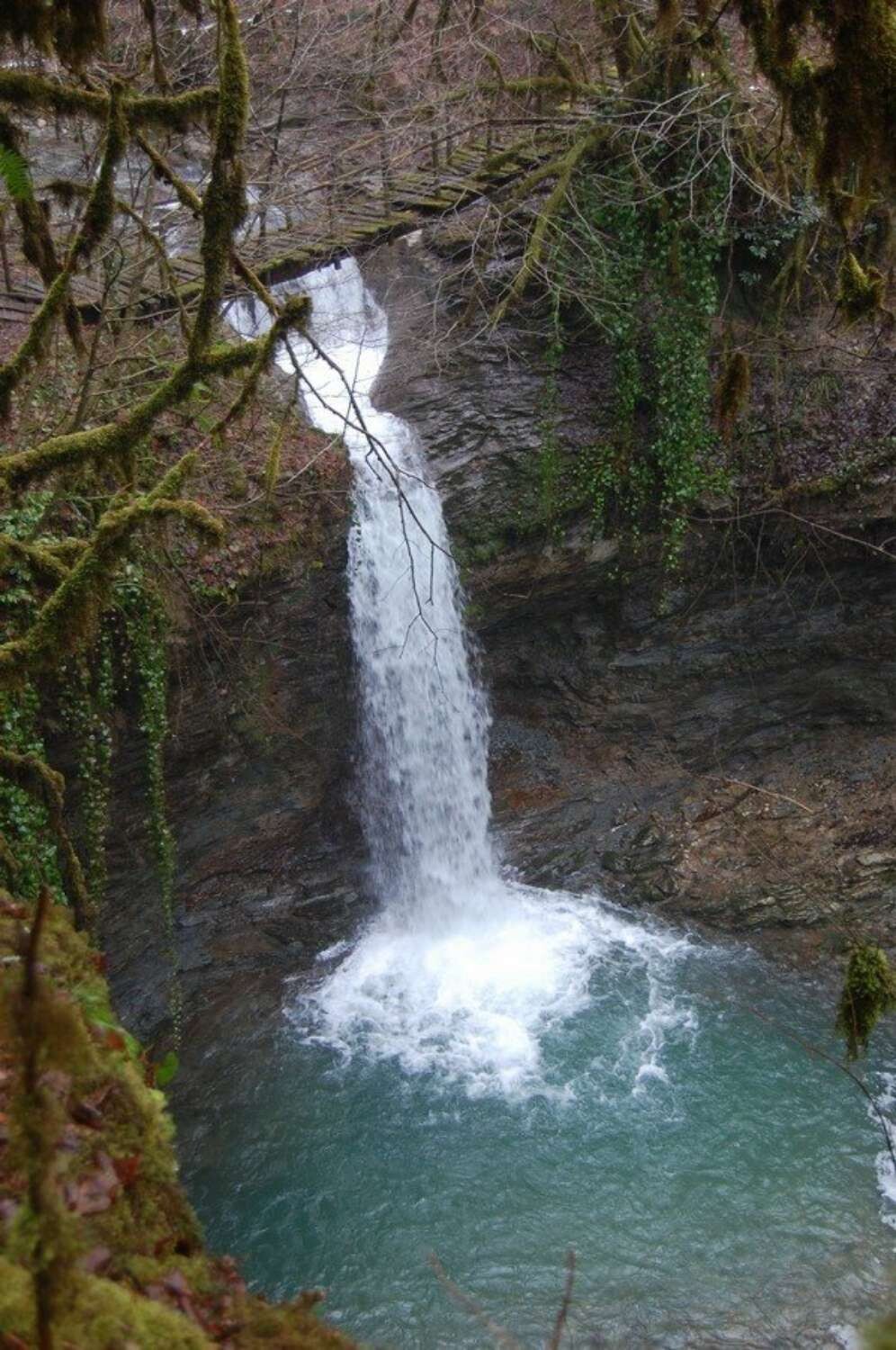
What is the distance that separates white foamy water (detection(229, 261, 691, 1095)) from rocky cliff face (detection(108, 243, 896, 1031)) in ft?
0.86

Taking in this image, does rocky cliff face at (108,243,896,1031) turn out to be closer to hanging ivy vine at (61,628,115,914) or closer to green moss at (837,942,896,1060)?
hanging ivy vine at (61,628,115,914)

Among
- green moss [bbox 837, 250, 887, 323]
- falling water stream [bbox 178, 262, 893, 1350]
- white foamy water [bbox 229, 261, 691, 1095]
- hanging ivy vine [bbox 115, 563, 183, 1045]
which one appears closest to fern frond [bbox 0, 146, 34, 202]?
falling water stream [bbox 178, 262, 893, 1350]

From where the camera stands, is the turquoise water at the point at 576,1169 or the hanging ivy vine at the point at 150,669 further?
the hanging ivy vine at the point at 150,669

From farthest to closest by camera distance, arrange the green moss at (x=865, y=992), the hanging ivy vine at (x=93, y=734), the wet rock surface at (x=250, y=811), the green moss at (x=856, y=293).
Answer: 1. the wet rock surface at (x=250, y=811)
2. the hanging ivy vine at (x=93, y=734)
3. the green moss at (x=856, y=293)
4. the green moss at (x=865, y=992)

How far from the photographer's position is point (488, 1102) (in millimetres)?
6703

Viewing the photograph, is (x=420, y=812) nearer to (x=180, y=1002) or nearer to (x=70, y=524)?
(x=180, y=1002)

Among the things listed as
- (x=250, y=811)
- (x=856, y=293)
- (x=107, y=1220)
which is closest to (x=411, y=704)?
(x=250, y=811)

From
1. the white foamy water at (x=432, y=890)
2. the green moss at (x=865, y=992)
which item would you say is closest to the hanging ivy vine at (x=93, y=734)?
the white foamy water at (x=432, y=890)

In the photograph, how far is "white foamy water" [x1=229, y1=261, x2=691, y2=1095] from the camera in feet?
24.6

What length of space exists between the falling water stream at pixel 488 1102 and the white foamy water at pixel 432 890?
0.03m

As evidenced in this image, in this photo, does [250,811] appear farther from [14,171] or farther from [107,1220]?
[107,1220]

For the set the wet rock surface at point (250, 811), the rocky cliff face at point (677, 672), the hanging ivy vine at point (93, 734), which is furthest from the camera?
the rocky cliff face at point (677, 672)

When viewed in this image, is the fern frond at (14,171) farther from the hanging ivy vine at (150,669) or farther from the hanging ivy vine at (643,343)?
the hanging ivy vine at (643,343)

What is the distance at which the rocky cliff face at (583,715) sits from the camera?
8.15 metres
